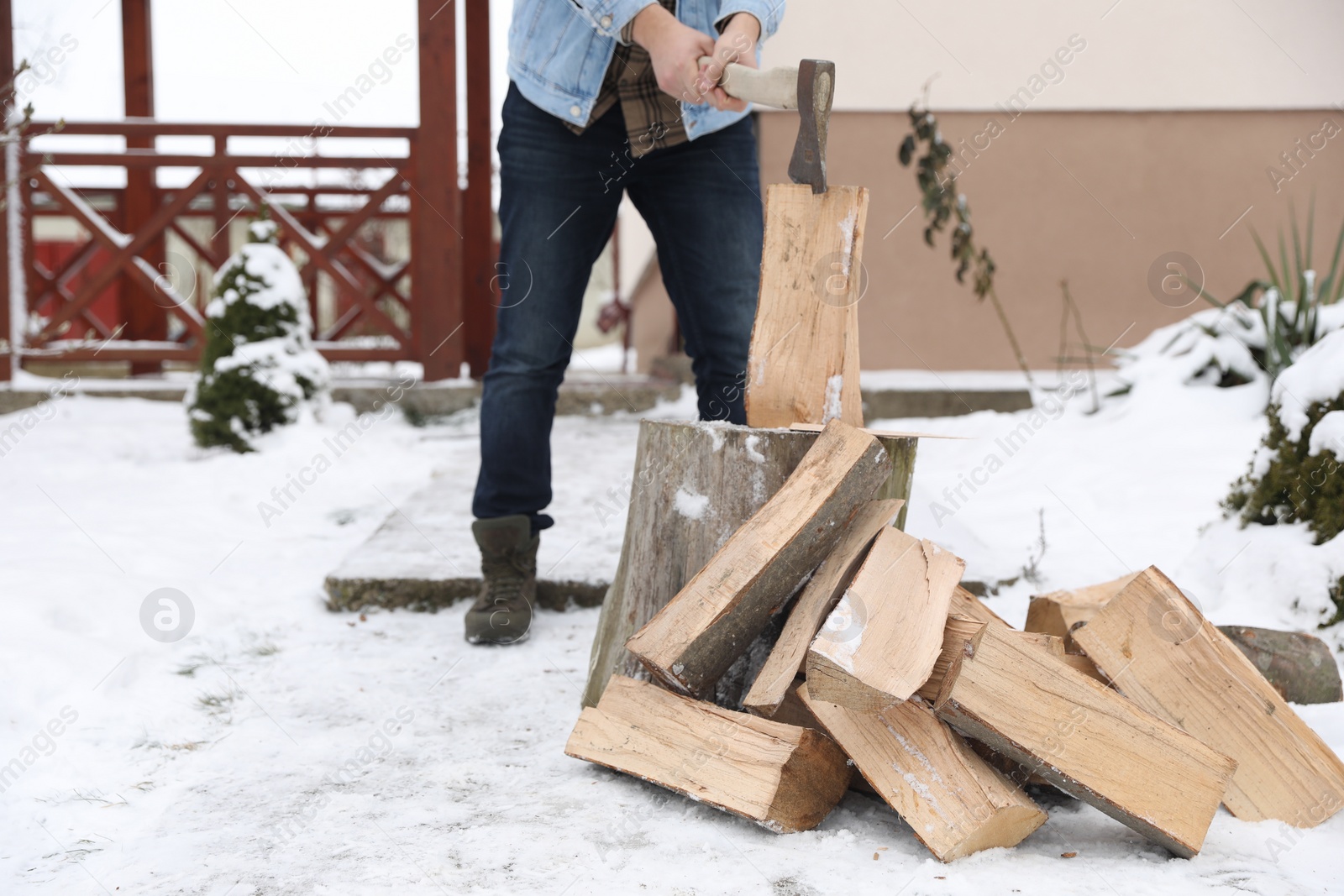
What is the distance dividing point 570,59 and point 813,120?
2.10 ft

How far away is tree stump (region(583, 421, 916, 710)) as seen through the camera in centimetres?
154

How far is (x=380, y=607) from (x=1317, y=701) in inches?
77.7

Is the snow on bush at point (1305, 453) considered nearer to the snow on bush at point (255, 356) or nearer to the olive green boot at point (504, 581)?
the olive green boot at point (504, 581)

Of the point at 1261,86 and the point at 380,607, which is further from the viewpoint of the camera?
the point at 1261,86

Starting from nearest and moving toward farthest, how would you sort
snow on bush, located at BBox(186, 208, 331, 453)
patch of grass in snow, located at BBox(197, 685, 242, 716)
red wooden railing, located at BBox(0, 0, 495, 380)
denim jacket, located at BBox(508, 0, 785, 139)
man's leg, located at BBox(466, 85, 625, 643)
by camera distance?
patch of grass in snow, located at BBox(197, 685, 242, 716)
denim jacket, located at BBox(508, 0, 785, 139)
man's leg, located at BBox(466, 85, 625, 643)
snow on bush, located at BBox(186, 208, 331, 453)
red wooden railing, located at BBox(0, 0, 495, 380)

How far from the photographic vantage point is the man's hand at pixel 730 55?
155cm

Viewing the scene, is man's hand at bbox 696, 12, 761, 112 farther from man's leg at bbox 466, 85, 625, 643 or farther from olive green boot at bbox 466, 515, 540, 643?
olive green boot at bbox 466, 515, 540, 643

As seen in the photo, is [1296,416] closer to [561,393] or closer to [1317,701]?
[1317,701]

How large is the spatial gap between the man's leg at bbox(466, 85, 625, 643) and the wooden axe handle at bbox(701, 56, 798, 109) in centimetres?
47

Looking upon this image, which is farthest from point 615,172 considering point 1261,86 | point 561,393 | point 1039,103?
point 1261,86

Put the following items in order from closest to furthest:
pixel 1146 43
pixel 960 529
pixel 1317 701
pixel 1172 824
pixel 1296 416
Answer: pixel 1172 824
pixel 1317 701
pixel 1296 416
pixel 960 529
pixel 1146 43

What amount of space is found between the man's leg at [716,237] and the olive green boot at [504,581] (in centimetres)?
51

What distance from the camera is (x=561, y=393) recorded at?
536cm

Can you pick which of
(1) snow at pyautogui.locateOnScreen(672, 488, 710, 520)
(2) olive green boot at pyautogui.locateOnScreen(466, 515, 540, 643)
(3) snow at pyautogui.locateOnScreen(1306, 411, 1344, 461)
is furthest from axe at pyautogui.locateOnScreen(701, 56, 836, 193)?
(3) snow at pyautogui.locateOnScreen(1306, 411, 1344, 461)
